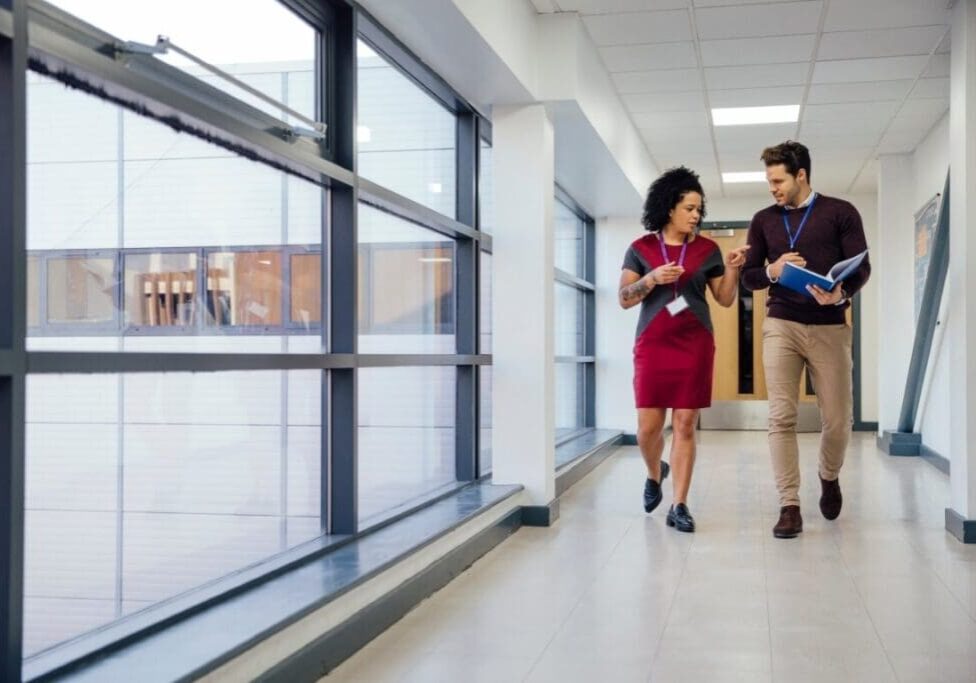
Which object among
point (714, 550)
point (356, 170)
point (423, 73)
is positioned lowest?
point (714, 550)

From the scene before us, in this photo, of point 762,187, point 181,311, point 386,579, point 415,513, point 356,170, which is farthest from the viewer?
point 762,187

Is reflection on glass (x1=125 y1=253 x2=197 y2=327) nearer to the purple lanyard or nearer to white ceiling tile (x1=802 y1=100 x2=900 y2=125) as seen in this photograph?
the purple lanyard

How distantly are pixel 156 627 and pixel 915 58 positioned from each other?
528cm

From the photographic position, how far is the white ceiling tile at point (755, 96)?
697 centimetres

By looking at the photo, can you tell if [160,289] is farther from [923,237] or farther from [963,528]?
[923,237]

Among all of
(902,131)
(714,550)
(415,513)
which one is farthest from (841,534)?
(902,131)

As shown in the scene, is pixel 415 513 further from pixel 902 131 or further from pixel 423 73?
pixel 902 131

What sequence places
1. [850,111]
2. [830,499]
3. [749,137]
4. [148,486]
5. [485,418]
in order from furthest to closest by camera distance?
[749,137] → [850,111] → [485,418] → [830,499] → [148,486]

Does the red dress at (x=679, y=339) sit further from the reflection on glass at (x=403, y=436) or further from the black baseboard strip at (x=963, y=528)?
the black baseboard strip at (x=963, y=528)

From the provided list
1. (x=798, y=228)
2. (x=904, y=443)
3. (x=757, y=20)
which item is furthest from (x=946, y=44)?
(x=904, y=443)

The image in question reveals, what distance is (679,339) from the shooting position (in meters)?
4.79

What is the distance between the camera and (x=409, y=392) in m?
4.59

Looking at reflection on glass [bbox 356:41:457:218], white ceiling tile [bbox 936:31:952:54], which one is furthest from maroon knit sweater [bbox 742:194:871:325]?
white ceiling tile [bbox 936:31:952:54]

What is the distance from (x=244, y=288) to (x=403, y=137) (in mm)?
1692
